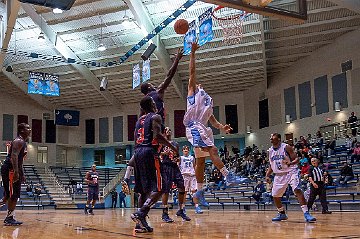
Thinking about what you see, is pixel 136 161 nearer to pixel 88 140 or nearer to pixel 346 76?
pixel 346 76

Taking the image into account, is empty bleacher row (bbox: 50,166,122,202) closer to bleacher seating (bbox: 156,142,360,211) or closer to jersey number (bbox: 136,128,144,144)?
bleacher seating (bbox: 156,142,360,211)

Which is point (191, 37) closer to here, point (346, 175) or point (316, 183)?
point (346, 175)

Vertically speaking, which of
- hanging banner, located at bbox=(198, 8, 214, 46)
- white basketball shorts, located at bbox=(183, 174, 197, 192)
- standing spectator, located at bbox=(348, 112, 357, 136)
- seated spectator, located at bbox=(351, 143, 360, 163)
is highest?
hanging banner, located at bbox=(198, 8, 214, 46)

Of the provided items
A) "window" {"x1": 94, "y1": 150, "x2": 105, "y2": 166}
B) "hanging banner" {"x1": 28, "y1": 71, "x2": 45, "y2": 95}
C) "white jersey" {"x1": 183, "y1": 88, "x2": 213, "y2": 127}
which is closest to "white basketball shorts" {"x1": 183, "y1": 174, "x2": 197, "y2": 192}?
"white jersey" {"x1": 183, "y1": 88, "x2": 213, "y2": 127}

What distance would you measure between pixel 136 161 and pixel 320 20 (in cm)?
1920

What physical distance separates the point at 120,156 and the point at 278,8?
29.5 m

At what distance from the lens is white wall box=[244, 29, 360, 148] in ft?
78.5

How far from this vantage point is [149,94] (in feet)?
21.5

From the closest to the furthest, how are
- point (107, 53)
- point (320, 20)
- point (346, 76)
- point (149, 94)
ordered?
point (149, 94) < point (320, 20) < point (346, 76) < point (107, 53)

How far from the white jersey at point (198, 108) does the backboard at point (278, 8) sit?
1.59 metres

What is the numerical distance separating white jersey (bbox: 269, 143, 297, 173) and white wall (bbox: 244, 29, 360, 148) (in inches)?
643

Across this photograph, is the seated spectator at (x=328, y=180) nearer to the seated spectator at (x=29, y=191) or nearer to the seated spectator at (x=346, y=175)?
the seated spectator at (x=346, y=175)

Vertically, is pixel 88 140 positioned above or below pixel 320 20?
below

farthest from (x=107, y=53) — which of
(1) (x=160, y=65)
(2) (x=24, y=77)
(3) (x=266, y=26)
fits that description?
(3) (x=266, y=26)
